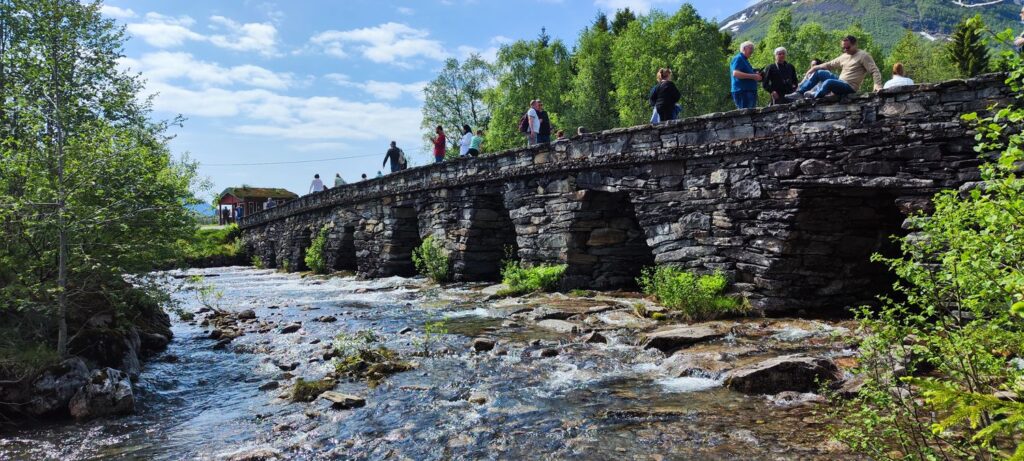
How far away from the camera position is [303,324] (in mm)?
11977

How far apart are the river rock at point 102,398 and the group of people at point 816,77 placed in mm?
10304

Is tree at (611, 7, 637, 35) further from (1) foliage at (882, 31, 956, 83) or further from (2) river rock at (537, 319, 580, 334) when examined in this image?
(2) river rock at (537, 319, 580, 334)

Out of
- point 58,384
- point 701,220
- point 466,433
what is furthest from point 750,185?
point 58,384

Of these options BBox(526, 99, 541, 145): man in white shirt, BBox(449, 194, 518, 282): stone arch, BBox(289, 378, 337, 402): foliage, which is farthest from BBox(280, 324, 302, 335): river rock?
BBox(526, 99, 541, 145): man in white shirt

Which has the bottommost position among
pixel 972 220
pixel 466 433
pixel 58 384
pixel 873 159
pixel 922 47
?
pixel 466 433

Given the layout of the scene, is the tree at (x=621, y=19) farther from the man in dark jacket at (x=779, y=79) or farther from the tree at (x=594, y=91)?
the man in dark jacket at (x=779, y=79)

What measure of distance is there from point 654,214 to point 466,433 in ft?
23.9

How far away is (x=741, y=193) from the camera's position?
395 inches

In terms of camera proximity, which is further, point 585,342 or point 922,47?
point 922,47

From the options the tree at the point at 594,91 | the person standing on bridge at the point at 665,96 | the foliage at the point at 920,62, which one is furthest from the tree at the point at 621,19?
the person standing on bridge at the point at 665,96

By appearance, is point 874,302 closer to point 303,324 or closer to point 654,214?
point 654,214

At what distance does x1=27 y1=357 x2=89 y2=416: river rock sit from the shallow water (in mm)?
240

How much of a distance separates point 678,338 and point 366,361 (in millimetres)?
4354

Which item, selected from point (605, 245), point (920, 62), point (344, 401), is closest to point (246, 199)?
point (605, 245)
